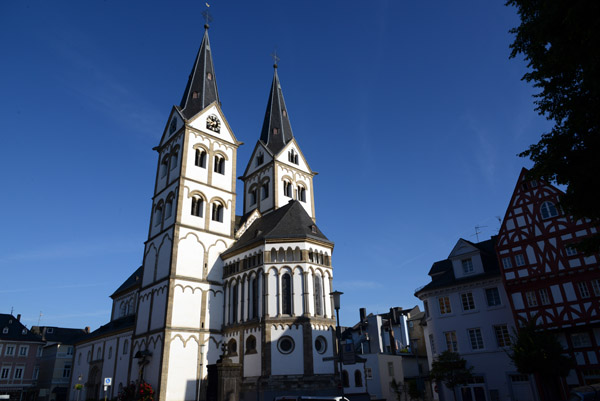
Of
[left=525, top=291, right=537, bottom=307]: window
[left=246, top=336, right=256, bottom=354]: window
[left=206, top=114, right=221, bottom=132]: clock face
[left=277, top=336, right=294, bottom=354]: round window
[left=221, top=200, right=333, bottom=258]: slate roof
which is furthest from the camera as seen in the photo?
[left=206, top=114, right=221, bottom=132]: clock face

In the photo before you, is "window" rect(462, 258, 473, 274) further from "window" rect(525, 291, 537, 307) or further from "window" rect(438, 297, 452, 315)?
"window" rect(525, 291, 537, 307)

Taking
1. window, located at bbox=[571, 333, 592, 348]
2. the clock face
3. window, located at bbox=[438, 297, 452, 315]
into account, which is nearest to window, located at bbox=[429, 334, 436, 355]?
window, located at bbox=[438, 297, 452, 315]

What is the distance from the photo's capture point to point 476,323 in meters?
27.8

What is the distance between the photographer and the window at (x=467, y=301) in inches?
1122

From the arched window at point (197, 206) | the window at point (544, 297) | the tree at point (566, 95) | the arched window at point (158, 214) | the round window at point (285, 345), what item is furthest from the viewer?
the arched window at point (158, 214)

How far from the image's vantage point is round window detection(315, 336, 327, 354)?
2945 centimetres

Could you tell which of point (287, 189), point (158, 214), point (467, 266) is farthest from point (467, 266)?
point (158, 214)

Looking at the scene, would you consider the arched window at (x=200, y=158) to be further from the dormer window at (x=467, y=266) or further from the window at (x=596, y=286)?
the window at (x=596, y=286)

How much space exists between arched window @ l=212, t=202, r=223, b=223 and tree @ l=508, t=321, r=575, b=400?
86.9 feet

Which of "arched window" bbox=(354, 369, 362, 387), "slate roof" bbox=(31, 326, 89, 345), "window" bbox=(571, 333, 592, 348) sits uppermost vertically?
"slate roof" bbox=(31, 326, 89, 345)

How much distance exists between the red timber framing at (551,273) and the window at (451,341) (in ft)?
16.0

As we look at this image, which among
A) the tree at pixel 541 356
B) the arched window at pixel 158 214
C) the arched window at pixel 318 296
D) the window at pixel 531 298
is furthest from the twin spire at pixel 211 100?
the tree at pixel 541 356

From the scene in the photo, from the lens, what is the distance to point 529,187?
26.8 metres

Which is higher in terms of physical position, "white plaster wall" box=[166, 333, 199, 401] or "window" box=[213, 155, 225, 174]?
"window" box=[213, 155, 225, 174]
